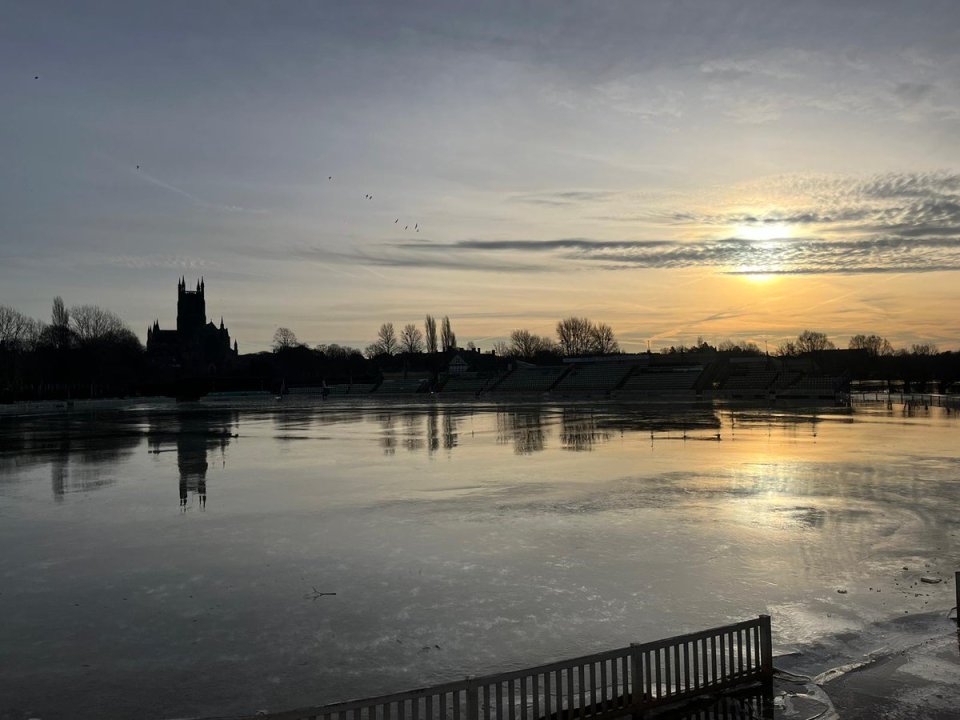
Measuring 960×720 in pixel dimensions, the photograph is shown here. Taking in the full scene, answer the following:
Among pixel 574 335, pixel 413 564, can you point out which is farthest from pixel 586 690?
pixel 574 335

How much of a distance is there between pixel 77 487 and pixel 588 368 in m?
85.9

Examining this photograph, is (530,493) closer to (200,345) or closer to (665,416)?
(665,416)

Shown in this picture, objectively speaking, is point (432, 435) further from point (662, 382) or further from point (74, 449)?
point (662, 382)

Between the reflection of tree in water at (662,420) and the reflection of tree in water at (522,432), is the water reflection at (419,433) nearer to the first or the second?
the reflection of tree in water at (522,432)

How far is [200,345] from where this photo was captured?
187 metres

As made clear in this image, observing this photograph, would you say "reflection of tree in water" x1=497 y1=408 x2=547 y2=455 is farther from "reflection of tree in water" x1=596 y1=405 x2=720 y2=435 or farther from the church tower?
the church tower

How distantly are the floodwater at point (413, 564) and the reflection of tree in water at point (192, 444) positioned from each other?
312 millimetres

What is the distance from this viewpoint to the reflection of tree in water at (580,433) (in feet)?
107

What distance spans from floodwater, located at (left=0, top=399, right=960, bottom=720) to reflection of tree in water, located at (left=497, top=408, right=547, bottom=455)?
4.23 m

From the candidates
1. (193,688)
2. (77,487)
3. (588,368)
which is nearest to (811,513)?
(193,688)

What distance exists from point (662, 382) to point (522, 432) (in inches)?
2062

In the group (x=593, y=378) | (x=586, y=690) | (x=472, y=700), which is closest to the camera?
(x=472, y=700)

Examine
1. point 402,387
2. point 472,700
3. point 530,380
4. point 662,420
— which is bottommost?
point 662,420

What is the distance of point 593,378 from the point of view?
9869 centimetres
